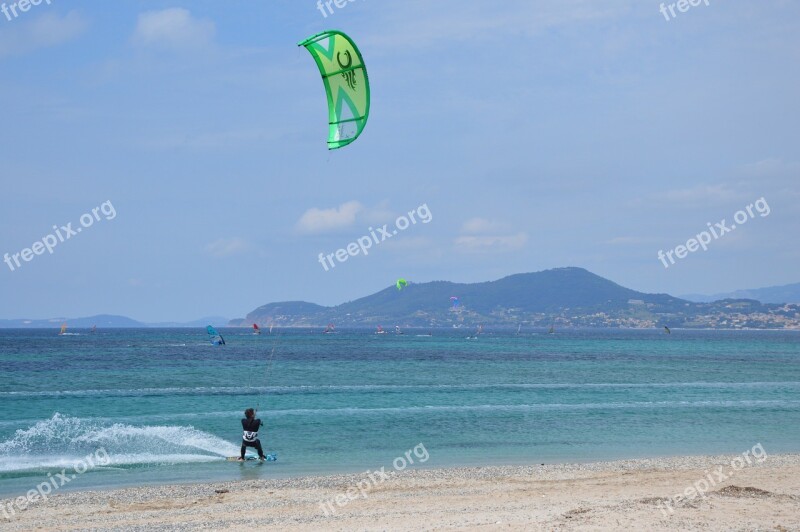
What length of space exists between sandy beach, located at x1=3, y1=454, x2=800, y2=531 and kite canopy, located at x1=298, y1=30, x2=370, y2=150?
20.5ft

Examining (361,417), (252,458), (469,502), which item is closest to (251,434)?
(252,458)

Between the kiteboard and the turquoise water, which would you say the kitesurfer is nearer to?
the kiteboard

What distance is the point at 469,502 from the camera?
13.9 meters

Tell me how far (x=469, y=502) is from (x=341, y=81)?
7530mm

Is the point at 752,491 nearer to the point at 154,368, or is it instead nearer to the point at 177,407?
the point at 177,407

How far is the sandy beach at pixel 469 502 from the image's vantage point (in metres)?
11.5

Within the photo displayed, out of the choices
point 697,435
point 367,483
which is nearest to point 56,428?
point 367,483

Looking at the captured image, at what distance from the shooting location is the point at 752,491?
43.6 ft

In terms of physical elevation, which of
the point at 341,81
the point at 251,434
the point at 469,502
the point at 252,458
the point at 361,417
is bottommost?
the point at 469,502

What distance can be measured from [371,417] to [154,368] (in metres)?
28.2

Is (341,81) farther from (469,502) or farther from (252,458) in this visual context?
(252,458)

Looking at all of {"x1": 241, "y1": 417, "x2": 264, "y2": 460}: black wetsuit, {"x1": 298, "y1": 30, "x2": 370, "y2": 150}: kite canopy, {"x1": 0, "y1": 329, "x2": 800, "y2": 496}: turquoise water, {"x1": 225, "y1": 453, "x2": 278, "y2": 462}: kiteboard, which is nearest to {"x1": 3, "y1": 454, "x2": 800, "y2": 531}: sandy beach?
{"x1": 0, "y1": 329, "x2": 800, "y2": 496}: turquoise water

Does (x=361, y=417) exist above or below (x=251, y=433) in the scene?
below

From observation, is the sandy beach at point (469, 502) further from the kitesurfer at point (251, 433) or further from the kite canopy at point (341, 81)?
the kite canopy at point (341, 81)
